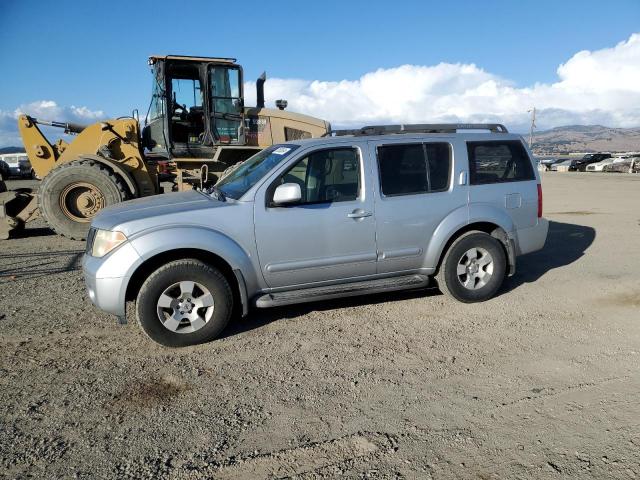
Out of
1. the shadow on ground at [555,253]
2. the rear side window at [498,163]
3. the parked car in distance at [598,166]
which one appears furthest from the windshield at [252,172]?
the parked car in distance at [598,166]

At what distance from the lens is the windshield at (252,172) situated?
4.62m

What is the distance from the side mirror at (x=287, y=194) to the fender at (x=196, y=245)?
1.87 ft

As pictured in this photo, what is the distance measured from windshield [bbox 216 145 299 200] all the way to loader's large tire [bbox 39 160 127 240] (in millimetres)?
4583

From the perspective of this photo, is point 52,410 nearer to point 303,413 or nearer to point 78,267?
point 303,413

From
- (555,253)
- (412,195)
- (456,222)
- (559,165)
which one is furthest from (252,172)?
(559,165)

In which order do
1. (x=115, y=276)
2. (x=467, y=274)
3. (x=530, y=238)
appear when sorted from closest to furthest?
(x=115, y=276) → (x=467, y=274) → (x=530, y=238)

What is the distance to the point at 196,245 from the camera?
4180 millimetres

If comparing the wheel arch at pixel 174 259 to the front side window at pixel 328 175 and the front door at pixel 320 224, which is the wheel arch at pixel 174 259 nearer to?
the front door at pixel 320 224

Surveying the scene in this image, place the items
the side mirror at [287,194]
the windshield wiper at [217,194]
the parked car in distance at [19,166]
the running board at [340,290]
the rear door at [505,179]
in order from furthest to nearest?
the parked car in distance at [19,166], the rear door at [505,179], the windshield wiper at [217,194], the running board at [340,290], the side mirror at [287,194]

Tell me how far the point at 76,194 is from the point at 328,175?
6.32 metres

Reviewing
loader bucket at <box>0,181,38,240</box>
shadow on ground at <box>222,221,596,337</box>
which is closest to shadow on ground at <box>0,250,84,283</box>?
loader bucket at <box>0,181,38,240</box>

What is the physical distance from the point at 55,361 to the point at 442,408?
123 inches

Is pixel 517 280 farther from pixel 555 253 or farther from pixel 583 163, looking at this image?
pixel 583 163

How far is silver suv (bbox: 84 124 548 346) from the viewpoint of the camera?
164 inches
